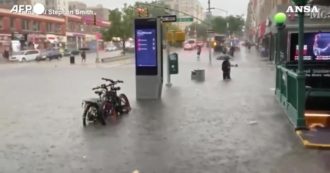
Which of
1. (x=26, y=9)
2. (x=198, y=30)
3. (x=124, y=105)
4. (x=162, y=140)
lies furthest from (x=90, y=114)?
(x=198, y=30)

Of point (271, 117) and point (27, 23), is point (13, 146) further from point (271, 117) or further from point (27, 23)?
point (27, 23)

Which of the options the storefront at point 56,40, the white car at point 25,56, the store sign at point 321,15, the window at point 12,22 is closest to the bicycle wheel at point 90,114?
the store sign at point 321,15

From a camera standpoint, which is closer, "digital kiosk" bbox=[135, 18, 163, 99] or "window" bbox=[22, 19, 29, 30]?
"digital kiosk" bbox=[135, 18, 163, 99]

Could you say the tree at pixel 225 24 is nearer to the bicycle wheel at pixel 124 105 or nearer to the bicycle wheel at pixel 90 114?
the bicycle wheel at pixel 124 105

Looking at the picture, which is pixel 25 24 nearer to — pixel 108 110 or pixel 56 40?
pixel 56 40

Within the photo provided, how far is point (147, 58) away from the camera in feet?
66.5

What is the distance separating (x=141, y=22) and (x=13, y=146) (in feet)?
31.6

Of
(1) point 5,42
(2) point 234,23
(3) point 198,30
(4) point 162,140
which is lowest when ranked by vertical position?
(4) point 162,140

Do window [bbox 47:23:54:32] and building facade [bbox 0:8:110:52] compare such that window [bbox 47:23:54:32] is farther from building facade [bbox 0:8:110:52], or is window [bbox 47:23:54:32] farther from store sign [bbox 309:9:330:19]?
store sign [bbox 309:9:330:19]

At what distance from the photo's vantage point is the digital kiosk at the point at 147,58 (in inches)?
794

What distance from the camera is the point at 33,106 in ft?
62.0

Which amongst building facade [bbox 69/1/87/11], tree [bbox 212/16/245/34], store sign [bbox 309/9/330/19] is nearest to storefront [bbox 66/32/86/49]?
tree [bbox 212/16/245/34]

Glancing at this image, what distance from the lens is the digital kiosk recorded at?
2017 centimetres

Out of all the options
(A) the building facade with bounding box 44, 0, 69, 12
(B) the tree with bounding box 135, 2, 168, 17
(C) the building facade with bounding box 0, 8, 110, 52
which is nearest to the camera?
(B) the tree with bounding box 135, 2, 168, 17
